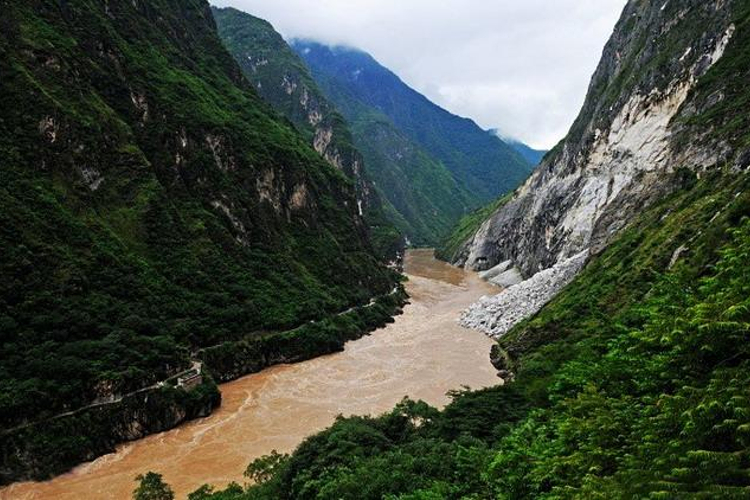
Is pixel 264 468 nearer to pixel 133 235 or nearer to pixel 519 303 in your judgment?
pixel 133 235

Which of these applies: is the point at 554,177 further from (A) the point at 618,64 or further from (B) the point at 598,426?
(B) the point at 598,426

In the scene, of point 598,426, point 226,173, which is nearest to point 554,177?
point 226,173

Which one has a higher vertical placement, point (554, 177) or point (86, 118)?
point (86, 118)

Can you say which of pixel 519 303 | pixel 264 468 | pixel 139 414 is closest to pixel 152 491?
pixel 264 468

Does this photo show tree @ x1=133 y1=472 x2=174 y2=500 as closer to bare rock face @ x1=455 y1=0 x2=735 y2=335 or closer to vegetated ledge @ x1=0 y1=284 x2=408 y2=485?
vegetated ledge @ x1=0 y1=284 x2=408 y2=485

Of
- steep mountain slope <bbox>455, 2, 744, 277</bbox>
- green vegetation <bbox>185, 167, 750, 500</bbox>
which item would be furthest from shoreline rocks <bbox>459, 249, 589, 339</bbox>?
green vegetation <bbox>185, 167, 750, 500</bbox>

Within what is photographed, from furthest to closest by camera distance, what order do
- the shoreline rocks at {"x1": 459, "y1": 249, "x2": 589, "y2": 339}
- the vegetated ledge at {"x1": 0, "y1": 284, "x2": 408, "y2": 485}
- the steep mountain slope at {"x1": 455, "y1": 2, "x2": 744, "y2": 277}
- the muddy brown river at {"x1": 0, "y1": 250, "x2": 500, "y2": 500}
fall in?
the steep mountain slope at {"x1": 455, "y1": 2, "x2": 744, "y2": 277} → the shoreline rocks at {"x1": 459, "y1": 249, "x2": 589, "y2": 339} → the vegetated ledge at {"x1": 0, "y1": 284, "x2": 408, "y2": 485} → the muddy brown river at {"x1": 0, "y1": 250, "x2": 500, "y2": 500}
